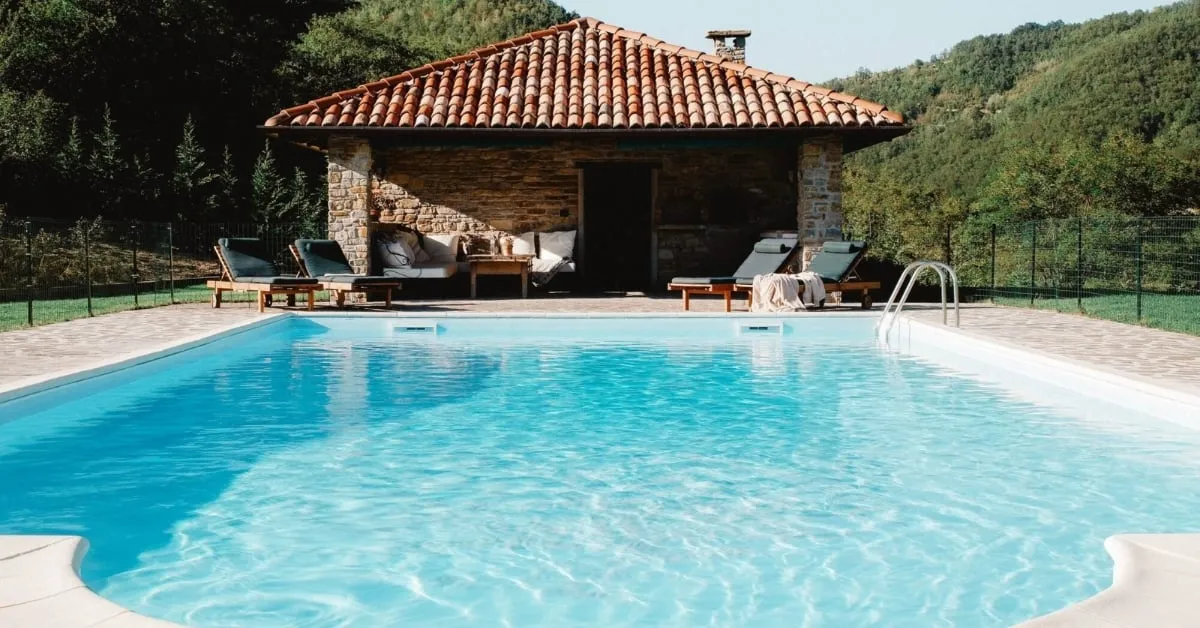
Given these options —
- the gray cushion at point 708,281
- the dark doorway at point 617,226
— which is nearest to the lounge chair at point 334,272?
the gray cushion at point 708,281

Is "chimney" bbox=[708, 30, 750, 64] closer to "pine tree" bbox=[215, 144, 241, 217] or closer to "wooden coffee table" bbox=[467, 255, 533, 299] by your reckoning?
"wooden coffee table" bbox=[467, 255, 533, 299]

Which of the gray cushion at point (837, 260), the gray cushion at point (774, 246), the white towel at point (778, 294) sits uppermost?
the gray cushion at point (774, 246)

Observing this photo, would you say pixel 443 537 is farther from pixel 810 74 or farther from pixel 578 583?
pixel 810 74

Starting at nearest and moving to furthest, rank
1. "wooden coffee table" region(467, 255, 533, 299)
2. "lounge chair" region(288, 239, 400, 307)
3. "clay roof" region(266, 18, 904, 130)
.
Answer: "lounge chair" region(288, 239, 400, 307)
"clay roof" region(266, 18, 904, 130)
"wooden coffee table" region(467, 255, 533, 299)

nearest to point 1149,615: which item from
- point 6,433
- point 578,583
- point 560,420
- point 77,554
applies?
point 578,583

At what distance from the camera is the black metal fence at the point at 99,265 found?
12.2 metres

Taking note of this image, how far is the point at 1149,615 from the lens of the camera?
2.69 m

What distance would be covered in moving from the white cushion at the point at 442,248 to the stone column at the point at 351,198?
122 cm

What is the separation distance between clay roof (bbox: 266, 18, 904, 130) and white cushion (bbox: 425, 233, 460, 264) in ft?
6.30

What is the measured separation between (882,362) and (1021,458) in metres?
4.05

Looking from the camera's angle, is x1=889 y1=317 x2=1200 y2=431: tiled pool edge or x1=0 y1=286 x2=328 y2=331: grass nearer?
x1=889 y1=317 x2=1200 y2=431: tiled pool edge

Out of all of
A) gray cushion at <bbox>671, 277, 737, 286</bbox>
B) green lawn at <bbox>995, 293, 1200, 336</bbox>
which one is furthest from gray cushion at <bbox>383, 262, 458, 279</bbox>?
green lawn at <bbox>995, 293, 1200, 336</bbox>

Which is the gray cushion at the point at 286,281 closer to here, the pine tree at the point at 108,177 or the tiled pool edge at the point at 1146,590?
the pine tree at the point at 108,177

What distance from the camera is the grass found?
12.0 metres
